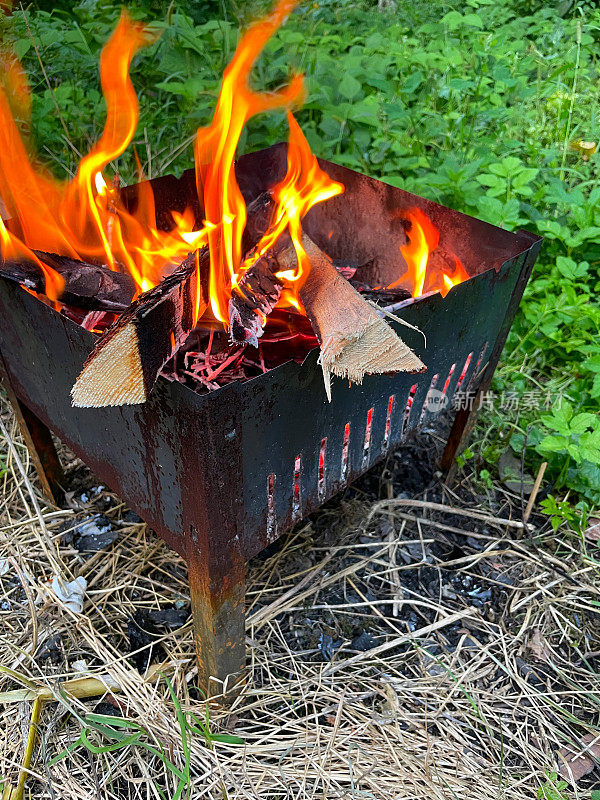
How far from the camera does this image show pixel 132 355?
3.97 feet

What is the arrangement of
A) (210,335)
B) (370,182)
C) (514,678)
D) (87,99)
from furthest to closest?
(87,99), (370,182), (514,678), (210,335)

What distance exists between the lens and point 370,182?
225 cm

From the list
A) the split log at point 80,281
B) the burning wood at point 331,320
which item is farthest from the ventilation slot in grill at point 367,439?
the split log at point 80,281

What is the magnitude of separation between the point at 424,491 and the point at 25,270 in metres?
1.54

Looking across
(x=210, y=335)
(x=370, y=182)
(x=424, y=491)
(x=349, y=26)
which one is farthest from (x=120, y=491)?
(x=349, y=26)

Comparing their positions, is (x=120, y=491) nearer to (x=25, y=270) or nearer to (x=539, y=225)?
(x=25, y=270)

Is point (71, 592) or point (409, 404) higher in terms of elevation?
point (409, 404)

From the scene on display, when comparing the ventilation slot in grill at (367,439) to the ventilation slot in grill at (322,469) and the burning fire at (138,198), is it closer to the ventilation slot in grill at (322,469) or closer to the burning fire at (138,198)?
the ventilation slot in grill at (322,469)

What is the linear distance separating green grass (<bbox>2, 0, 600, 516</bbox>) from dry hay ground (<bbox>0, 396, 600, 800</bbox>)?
1.37ft

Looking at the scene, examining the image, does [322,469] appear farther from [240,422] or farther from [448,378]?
[448,378]

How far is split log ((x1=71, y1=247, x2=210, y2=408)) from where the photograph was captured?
1205 mm

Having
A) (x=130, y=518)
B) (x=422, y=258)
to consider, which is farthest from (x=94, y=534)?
(x=422, y=258)

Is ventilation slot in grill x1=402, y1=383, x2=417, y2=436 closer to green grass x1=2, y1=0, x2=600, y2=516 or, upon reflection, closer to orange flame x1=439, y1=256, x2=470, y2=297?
orange flame x1=439, y1=256, x2=470, y2=297

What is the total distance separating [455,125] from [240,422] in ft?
9.79
